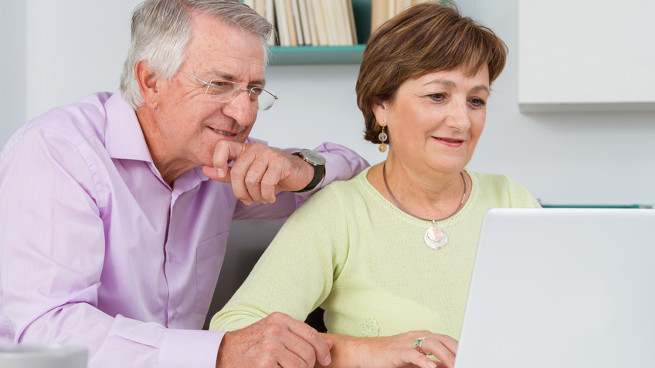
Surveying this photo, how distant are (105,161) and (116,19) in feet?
5.95

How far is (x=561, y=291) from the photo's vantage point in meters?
0.69

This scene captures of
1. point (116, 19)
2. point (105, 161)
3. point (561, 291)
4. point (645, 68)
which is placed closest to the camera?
point (561, 291)

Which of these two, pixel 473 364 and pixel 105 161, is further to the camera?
pixel 105 161

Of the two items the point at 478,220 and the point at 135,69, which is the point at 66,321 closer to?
the point at 135,69

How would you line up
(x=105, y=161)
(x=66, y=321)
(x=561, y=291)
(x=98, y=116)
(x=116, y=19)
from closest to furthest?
1. (x=561, y=291)
2. (x=66, y=321)
3. (x=105, y=161)
4. (x=98, y=116)
5. (x=116, y=19)

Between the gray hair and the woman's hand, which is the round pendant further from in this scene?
the gray hair

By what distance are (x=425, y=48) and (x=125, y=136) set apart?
0.63 metres

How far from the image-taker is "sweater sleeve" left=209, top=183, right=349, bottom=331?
133 centimetres

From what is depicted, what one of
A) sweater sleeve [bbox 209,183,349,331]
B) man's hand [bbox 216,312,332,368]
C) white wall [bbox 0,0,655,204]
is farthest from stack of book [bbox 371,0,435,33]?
man's hand [bbox 216,312,332,368]

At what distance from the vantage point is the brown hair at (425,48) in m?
1.51

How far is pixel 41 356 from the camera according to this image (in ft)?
1.62

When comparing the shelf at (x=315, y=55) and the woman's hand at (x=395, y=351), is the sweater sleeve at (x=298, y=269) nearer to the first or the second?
the woman's hand at (x=395, y=351)

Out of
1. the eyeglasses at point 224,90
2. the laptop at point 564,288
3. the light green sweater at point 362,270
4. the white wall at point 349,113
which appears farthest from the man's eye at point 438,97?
the white wall at point 349,113

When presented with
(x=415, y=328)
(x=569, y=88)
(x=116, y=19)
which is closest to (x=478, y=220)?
(x=415, y=328)
